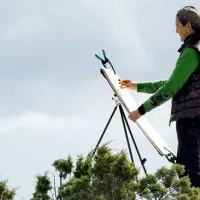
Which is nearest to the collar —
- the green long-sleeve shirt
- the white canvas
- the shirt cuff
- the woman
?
the woman

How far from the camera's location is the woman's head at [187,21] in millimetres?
5289

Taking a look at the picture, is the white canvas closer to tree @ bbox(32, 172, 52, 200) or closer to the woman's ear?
tree @ bbox(32, 172, 52, 200)

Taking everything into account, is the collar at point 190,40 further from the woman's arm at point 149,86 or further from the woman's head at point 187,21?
the woman's arm at point 149,86

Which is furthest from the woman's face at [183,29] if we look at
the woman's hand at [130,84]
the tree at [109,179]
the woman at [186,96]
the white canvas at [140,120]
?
the white canvas at [140,120]

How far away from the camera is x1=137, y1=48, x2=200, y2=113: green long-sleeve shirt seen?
496 centimetres

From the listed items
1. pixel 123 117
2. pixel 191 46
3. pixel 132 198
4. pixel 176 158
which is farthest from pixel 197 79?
pixel 123 117

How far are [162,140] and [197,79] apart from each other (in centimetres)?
193

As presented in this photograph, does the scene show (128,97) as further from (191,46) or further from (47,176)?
(191,46)

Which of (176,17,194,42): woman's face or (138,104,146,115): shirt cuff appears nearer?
(138,104,146,115): shirt cuff

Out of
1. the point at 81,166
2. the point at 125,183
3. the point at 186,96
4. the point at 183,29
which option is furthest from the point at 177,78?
the point at 81,166

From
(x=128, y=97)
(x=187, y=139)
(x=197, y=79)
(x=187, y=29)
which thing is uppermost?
(x=128, y=97)

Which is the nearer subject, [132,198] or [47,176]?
[132,198]

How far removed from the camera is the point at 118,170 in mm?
4730

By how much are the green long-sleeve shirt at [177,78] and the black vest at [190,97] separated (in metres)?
0.09
